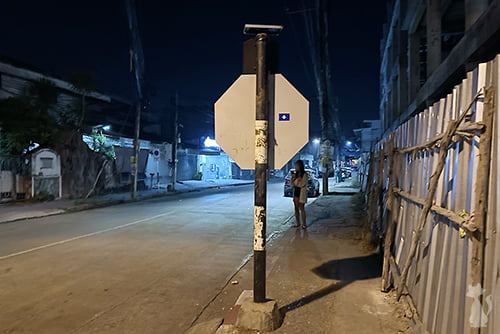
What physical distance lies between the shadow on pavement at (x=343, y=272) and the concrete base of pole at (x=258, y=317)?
0.60m

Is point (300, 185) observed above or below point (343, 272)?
above

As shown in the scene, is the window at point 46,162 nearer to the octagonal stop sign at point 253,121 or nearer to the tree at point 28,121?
the tree at point 28,121

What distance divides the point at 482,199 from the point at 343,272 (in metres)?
4.03

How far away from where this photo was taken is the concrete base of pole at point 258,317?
3887 millimetres

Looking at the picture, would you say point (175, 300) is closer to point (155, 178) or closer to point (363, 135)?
point (155, 178)

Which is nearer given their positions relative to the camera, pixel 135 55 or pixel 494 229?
pixel 494 229

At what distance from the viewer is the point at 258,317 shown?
390cm

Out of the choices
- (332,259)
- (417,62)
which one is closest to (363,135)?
(417,62)

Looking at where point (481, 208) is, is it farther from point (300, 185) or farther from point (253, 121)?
point (300, 185)

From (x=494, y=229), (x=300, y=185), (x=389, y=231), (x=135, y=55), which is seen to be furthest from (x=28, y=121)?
(x=494, y=229)

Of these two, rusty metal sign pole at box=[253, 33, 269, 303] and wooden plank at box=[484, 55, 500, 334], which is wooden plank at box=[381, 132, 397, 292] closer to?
rusty metal sign pole at box=[253, 33, 269, 303]

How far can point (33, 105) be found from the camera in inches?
714

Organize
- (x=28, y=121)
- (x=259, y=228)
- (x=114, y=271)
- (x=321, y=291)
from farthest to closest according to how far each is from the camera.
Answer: (x=28, y=121) < (x=114, y=271) < (x=321, y=291) < (x=259, y=228)

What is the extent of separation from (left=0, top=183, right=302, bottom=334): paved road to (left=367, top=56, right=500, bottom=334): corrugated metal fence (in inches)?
113
